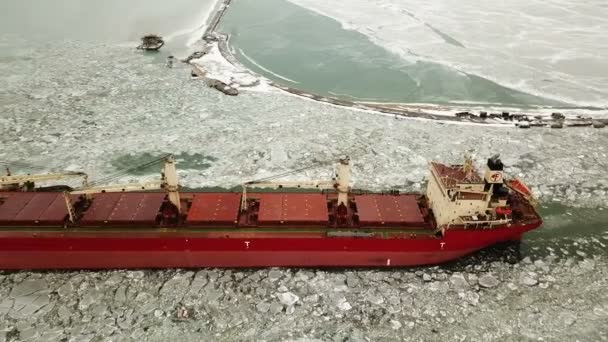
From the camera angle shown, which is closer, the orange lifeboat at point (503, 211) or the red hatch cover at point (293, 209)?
the orange lifeboat at point (503, 211)

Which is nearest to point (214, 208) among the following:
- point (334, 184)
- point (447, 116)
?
point (334, 184)

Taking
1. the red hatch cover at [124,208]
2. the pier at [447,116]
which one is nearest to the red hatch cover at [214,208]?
the red hatch cover at [124,208]

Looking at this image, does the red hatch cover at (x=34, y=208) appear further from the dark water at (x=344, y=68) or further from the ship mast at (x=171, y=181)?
the dark water at (x=344, y=68)

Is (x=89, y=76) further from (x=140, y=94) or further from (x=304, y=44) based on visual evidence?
(x=304, y=44)

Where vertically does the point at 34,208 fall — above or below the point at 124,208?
below

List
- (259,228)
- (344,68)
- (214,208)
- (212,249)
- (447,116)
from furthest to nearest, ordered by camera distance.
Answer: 1. (344,68)
2. (447,116)
3. (214,208)
4. (259,228)
5. (212,249)

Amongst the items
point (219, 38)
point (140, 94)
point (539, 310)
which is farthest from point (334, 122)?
point (219, 38)

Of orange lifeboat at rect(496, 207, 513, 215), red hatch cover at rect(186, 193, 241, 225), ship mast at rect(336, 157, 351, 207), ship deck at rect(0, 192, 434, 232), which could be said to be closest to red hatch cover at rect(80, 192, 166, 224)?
ship deck at rect(0, 192, 434, 232)

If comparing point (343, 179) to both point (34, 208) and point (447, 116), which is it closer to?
point (34, 208)
